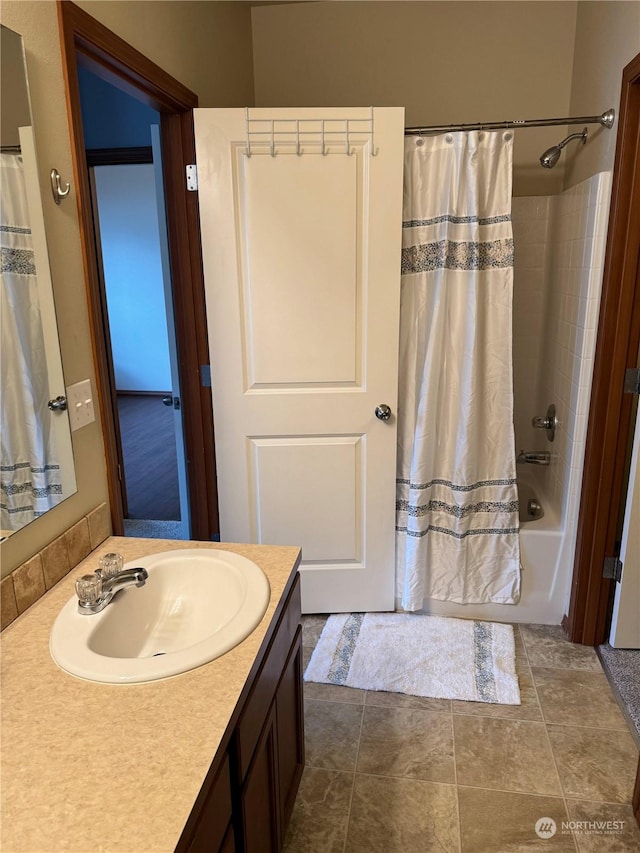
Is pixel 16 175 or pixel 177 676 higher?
pixel 16 175

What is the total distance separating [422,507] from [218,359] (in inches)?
39.2

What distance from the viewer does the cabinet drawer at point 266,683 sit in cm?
108

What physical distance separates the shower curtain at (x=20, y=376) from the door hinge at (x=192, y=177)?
0.96 meters

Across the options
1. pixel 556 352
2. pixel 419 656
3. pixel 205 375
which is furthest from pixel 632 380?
pixel 205 375

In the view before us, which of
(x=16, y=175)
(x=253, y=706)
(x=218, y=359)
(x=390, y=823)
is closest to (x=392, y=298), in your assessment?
(x=218, y=359)

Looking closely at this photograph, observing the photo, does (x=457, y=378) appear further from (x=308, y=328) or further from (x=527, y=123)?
(x=527, y=123)

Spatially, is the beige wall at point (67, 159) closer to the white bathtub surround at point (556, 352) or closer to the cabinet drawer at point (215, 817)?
the cabinet drawer at point (215, 817)

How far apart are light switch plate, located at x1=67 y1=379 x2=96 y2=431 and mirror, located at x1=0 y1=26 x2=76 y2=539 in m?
0.05

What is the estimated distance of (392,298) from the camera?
2.21m

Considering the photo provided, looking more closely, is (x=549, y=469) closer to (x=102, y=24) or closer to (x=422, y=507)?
(x=422, y=507)

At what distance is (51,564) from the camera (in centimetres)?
134

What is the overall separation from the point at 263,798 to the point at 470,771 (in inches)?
33.1

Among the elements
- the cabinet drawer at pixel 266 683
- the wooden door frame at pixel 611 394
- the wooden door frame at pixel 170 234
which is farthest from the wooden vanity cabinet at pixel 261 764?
the wooden door frame at pixel 611 394

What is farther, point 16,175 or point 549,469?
point 549,469
